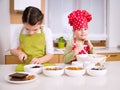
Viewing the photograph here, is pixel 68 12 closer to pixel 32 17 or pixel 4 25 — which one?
pixel 4 25

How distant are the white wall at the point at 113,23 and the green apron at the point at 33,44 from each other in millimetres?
2112

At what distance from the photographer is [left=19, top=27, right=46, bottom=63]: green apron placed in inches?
80.7

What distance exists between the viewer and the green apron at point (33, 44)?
2.05m

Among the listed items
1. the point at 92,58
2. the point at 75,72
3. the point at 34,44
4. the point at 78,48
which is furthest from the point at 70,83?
the point at 34,44

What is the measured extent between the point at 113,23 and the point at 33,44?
2.19 m

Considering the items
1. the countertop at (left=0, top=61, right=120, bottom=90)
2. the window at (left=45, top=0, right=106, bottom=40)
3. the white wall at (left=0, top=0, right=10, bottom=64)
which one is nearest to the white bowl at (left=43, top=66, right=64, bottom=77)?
the countertop at (left=0, top=61, right=120, bottom=90)

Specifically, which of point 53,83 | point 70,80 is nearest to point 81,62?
point 70,80

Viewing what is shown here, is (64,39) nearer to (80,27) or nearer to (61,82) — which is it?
(80,27)

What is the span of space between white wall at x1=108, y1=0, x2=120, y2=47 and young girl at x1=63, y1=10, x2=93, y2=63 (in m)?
2.03

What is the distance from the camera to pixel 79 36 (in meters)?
1.93

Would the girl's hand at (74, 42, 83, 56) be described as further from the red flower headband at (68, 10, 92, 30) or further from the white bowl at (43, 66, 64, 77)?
the white bowl at (43, 66, 64, 77)

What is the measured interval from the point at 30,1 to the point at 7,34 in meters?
0.63

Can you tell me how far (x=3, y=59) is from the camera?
3361mm

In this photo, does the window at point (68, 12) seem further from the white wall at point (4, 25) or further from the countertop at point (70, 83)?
the countertop at point (70, 83)
